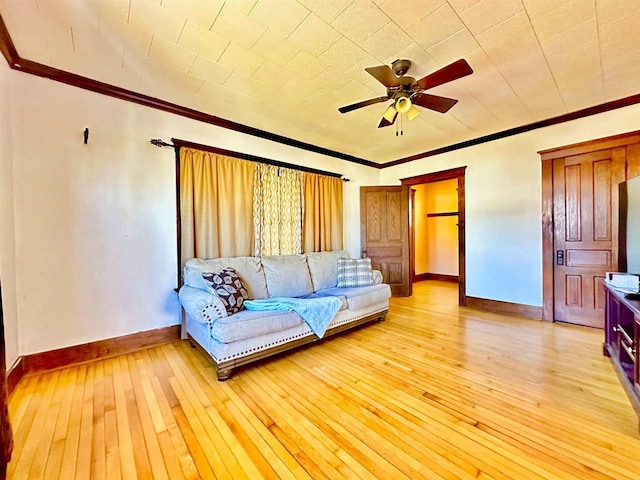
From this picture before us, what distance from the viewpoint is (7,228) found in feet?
7.00

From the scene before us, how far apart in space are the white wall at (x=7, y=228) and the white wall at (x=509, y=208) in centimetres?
547

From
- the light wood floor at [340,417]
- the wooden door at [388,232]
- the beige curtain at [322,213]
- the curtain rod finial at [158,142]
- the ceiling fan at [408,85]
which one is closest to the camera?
the light wood floor at [340,417]

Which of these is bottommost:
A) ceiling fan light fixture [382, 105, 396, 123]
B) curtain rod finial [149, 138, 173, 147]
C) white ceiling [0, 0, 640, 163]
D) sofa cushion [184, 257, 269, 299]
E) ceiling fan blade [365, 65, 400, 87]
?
sofa cushion [184, 257, 269, 299]

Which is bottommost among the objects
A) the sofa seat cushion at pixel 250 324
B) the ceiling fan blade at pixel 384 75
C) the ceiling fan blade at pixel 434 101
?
the sofa seat cushion at pixel 250 324

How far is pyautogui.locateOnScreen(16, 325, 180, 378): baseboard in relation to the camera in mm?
2346

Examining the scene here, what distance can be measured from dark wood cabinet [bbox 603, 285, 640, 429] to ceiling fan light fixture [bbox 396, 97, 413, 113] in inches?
84.7

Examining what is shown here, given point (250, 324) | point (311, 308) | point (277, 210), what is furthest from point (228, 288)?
point (277, 210)

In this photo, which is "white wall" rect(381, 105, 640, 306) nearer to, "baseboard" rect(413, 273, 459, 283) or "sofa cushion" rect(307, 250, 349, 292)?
"sofa cushion" rect(307, 250, 349, 292)

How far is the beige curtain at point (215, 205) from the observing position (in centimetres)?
317

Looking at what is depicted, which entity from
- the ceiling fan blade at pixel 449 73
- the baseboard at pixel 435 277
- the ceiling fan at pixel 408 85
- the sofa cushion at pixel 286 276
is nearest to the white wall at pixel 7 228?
the sofa cushion at pixel 286 276

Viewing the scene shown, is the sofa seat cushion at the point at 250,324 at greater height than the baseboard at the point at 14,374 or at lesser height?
greater

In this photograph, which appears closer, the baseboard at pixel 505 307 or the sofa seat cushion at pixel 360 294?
the sofa seat cushion at pixel 360 294

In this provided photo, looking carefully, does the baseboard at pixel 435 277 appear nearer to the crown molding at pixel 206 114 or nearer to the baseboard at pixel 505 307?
the baseboard at pixel 505 307

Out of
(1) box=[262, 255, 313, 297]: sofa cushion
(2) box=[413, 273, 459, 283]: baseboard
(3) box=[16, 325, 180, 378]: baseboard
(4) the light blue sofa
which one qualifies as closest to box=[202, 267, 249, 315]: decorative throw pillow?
(4) the light blue sofa
